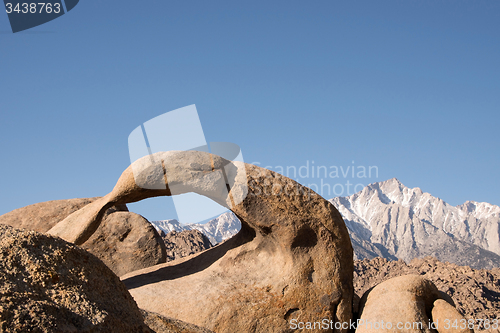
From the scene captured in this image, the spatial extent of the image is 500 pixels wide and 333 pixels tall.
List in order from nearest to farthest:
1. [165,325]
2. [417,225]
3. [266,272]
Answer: [165,325] → [266,272] → [417,225]

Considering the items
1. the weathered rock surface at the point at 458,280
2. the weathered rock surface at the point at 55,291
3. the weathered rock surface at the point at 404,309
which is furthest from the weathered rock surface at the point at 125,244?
the weathered rock surface at the point at 458,280

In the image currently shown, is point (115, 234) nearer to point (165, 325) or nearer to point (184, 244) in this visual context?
point (165, 325)

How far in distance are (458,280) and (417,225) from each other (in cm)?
12712

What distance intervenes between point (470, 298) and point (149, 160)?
10308mm

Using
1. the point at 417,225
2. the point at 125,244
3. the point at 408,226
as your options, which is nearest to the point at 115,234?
the point at 125,244

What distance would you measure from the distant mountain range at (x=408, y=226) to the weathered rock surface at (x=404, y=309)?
80.9 metres

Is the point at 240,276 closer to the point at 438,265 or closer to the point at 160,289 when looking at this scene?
the point at 160,289

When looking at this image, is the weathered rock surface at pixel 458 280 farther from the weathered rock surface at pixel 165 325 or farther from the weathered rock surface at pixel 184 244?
the weathered rock surface at pixel 165 325

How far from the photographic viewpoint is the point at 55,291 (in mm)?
2170

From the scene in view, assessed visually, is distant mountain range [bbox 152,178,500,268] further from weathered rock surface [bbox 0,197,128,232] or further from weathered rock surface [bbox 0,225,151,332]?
weathered rock surface [bbox 0,225,151,332]

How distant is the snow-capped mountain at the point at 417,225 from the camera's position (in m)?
96.6

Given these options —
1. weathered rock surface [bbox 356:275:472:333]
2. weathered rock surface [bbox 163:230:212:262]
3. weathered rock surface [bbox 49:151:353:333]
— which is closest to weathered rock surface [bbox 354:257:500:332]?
weathered rock surface [bbox 163:230:212:262]

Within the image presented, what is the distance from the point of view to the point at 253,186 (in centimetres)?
508

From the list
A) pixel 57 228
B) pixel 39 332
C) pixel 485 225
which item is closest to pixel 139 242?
pixel 57 228
